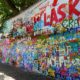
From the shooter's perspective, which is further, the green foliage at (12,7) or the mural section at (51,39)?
the green foliage at (12,7)

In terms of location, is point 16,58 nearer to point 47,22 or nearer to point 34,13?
point 34,13

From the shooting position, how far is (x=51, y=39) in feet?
43.4

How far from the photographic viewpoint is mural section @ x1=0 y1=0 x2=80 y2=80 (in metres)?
11.0

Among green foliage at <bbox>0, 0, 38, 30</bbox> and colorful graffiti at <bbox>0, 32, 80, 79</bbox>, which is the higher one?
green foliage at <bbox>0, 0, 38, 30</bbox>

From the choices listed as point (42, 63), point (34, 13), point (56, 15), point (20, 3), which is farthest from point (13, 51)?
point (56, 15)

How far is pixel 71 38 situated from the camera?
441 inches

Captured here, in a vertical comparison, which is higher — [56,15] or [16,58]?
[56,15]

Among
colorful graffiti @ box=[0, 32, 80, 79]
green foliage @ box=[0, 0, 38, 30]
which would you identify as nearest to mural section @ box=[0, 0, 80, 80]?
colorful graffiti @ box=[0, 32, 80, 79]

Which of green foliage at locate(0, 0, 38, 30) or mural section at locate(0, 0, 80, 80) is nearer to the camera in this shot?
mural section at locate(0, 0, 80, 80)

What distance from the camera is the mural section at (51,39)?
1103cm

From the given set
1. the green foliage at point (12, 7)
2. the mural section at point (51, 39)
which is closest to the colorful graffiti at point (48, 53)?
the mural section at point (51, 39)

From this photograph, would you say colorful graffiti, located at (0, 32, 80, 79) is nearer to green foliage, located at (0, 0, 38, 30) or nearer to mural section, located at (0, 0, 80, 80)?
mural section, located at (0, 0, 80, 80)

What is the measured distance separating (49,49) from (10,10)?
10767 millimetres

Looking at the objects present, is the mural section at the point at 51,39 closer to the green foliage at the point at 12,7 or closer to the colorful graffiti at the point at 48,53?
the colorful graffiti at the point at 48,53
